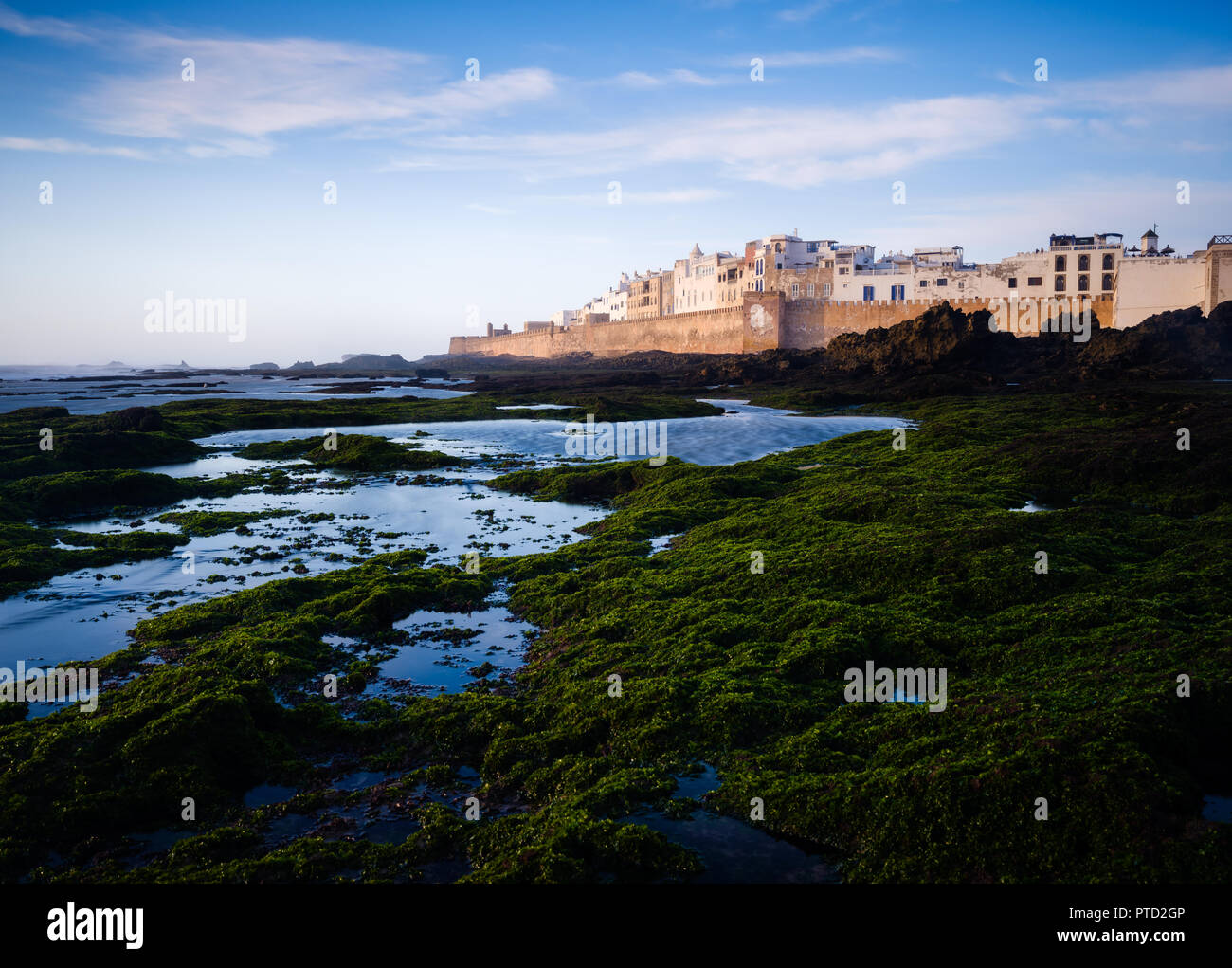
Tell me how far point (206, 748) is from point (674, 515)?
1026 cm

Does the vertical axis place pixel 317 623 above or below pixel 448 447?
below

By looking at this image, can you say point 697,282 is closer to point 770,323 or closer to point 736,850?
point 770,323

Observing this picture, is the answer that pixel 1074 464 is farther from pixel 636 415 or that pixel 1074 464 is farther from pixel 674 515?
pixel 636 415

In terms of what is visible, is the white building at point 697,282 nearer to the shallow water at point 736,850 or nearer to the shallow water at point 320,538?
the shallow water at point 320,538

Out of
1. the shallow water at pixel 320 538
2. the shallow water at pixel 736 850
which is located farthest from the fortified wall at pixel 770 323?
the shallow water at pixel 736 850

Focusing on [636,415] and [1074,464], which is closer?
[1074,464]

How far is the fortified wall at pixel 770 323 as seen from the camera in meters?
68.7

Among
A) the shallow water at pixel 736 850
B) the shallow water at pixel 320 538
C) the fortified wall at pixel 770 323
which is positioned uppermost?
the fortified wall at pixel 770 323

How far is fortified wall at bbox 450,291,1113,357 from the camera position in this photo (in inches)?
2704

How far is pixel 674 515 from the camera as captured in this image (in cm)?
1617

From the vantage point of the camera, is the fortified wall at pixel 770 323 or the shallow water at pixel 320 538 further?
the fortified wall at pixel 770 323

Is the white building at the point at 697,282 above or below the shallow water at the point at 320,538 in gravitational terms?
above
